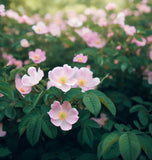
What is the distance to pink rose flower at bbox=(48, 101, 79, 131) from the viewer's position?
854 mm

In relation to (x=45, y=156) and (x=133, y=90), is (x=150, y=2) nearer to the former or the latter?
(x=133, y=90)

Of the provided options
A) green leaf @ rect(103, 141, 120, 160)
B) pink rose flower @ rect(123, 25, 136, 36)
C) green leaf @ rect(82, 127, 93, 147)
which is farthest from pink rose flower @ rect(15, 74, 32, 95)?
pink rose flower @ rect(123, 25, 136, 36)

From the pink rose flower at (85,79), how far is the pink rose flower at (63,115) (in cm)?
14

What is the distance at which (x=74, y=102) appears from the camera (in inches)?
37.0

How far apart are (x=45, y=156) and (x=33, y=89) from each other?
349 mm

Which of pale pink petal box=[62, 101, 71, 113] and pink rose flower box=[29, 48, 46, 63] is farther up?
pink rose flower box=[29, 48, 46, 63]

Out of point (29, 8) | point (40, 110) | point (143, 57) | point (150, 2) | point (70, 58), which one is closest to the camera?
point (40, 110)

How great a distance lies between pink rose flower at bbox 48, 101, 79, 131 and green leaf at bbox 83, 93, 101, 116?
0.27 ft

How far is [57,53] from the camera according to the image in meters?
2.06

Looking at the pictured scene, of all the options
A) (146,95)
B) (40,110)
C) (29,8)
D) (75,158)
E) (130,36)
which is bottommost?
(146,95)

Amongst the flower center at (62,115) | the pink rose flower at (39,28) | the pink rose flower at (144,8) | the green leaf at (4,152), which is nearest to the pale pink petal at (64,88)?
the flower center at (62,115)

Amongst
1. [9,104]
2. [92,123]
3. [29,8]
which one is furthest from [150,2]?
[9,104]

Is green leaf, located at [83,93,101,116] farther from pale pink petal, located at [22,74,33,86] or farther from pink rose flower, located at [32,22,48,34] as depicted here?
pink rose flower, located at [32,22,48,34]

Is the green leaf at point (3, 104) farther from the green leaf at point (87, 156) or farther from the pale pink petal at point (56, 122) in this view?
the green leaf at point (87, 156)
